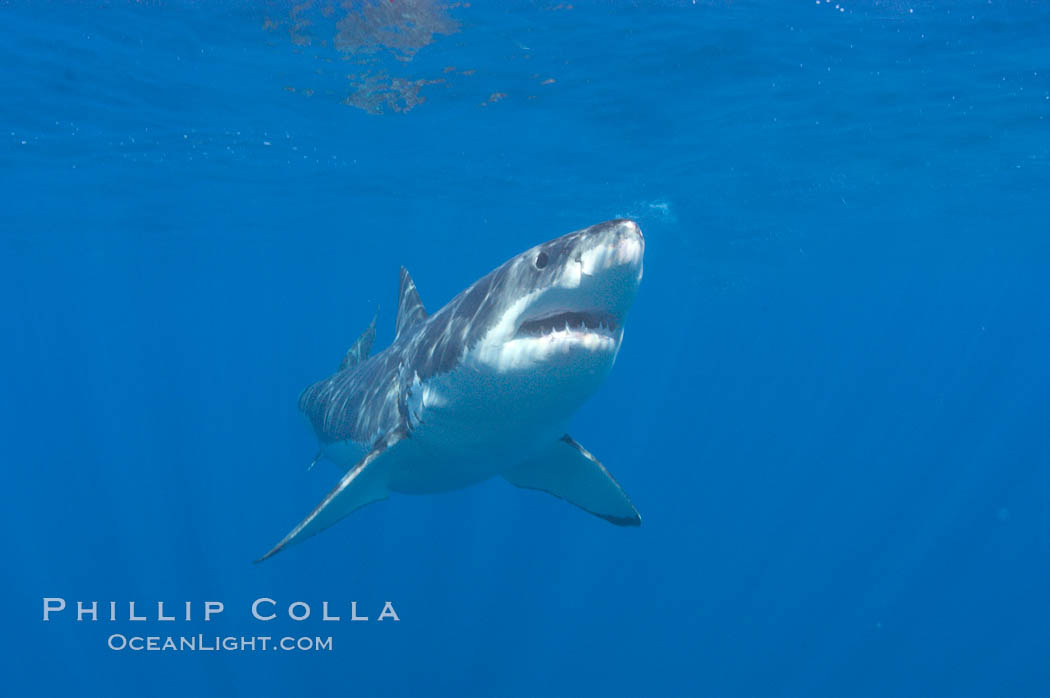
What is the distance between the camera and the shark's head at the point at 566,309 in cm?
339

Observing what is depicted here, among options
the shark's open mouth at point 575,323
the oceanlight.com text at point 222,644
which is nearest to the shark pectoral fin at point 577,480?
the shark's open mouth at point 575,323

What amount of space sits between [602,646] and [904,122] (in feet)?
49.6

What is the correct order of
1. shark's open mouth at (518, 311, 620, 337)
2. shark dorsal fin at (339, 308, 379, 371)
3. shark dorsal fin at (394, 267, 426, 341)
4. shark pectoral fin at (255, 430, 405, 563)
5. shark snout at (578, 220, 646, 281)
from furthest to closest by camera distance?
shark dorsal fin at (339, 308, 379, 371), shark dorsal fin at (394, 267, 426, 341), shark pectoral fin at (255, 430, 405, 563), shark's open mouth at (518, 311, 620, 337), shark snout at (578, 220, 646, 281)

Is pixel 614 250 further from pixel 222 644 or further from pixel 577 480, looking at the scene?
pixel 222 644

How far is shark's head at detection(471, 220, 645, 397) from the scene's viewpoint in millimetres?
3395

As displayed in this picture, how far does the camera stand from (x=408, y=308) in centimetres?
805

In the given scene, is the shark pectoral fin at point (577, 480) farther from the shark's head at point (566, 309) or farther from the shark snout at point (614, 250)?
the shark snout at point (614, 250)

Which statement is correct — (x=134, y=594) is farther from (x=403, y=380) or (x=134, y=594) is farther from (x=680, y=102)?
(x=680, y=102)

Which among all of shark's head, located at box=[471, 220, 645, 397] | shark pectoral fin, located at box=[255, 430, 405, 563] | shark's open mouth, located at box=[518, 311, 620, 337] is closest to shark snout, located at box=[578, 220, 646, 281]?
shark's head, located at box=[471, 220, 645, 397]

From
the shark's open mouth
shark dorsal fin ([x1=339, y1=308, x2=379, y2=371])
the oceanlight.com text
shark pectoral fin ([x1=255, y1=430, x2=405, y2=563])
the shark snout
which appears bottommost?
the oceanlight.com text

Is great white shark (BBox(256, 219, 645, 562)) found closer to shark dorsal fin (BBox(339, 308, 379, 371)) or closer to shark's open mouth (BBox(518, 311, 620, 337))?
shark's open mouth (BBox(518, 311, 620, 337))

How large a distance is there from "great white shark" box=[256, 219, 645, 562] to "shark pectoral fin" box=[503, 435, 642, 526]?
2 cm

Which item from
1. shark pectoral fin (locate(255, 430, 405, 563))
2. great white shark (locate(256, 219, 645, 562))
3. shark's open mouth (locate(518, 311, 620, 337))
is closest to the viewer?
great white shark (locate(256, 219, 645, 562))

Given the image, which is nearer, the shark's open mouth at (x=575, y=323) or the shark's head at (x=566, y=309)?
the shark's head at (x=566, y=309)
